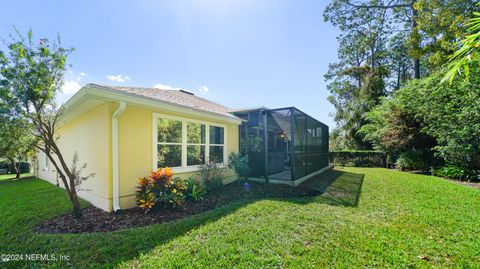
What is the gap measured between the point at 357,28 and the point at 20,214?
78.6ft

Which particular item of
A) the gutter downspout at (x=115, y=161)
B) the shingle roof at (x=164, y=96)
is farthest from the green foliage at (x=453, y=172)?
the gutter downspout at (x=115, y=161)

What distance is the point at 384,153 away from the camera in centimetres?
1449

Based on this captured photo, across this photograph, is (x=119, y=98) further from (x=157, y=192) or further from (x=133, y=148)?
(x=157, y=192)

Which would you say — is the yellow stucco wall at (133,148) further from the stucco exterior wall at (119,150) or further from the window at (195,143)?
the window at (195,143)

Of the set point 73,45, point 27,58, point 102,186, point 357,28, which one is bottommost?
point 102,186

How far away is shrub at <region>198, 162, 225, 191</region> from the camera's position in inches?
267

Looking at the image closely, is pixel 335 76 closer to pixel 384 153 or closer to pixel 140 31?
pixel 384 153

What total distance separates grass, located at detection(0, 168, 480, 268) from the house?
1.53 meters

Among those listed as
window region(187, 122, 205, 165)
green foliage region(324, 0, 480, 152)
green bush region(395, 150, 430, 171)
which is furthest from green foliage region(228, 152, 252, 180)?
green bush region(395, 150, 430, 171)

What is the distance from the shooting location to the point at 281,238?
342 centimetres

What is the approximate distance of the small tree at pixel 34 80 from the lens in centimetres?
382

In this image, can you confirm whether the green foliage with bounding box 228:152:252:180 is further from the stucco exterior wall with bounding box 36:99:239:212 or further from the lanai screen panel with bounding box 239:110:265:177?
the stucco exterior wall with bounding box 36:99:239:212

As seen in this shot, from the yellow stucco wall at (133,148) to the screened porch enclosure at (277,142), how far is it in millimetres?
4120

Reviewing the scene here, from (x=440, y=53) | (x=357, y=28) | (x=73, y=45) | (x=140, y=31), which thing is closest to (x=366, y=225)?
(x=73, y=45)
